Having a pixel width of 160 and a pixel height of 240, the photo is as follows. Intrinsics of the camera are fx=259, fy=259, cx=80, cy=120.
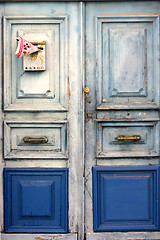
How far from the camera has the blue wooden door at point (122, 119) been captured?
6.26 feet

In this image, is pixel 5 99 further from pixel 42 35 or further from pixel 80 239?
pixel 80 239

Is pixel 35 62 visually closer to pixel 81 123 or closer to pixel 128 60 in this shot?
pixel 81 123

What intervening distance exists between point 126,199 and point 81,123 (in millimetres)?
657

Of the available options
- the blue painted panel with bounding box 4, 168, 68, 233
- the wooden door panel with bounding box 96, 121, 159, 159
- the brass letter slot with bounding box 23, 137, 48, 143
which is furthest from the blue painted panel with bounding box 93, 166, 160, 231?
the brass letter slot with bounding box 23, 137, 48, 143

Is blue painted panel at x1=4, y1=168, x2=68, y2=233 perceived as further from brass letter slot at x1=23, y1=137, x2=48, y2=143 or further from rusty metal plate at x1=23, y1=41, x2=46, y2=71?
rusty metal plate at x1=23, y1=41, x2=46, y2=71

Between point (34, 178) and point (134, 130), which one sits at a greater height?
point (134, 130)

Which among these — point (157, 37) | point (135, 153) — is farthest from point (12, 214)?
point (157, 37)

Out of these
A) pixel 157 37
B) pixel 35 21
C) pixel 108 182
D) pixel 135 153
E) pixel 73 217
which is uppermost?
pixel 35 21

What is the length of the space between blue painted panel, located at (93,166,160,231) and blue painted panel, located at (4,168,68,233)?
253 mm

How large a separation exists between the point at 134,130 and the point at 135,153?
0.17m

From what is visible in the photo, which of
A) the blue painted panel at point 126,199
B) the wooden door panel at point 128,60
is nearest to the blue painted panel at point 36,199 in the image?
the blue painted panel at point 126,199

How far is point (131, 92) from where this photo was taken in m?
1.92

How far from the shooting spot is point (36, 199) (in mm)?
1919

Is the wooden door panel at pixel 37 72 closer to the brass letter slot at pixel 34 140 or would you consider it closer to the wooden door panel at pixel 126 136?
the brass letter slot at pixel 34 140
